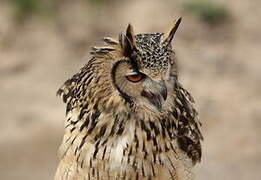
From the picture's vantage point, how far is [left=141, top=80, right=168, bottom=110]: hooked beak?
332cm

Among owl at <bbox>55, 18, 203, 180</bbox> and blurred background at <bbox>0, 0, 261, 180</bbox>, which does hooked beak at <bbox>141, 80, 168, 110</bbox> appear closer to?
owl at <bbox>55, 18, 203, 180</bbox>

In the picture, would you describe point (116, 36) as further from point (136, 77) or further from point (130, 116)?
point (136, 77)

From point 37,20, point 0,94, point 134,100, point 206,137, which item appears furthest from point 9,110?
point 134,100

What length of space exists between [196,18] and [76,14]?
1.21 meters

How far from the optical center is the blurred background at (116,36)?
21.7 feet

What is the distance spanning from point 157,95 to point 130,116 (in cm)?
27

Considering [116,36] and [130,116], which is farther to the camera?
[116,36]

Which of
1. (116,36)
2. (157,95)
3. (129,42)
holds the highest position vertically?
(116,36)

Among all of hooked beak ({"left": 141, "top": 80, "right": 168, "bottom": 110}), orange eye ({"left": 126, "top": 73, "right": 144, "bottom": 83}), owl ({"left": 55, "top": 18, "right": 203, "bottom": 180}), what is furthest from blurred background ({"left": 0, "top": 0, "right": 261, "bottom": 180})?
orange eye ({"left": 126, "top": 73, "right": 144, "bottom": 83})

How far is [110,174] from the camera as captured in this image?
372 centimetres

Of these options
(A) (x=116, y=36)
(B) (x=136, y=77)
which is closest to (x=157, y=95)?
(B) (x=136, y=77)

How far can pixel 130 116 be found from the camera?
357cm

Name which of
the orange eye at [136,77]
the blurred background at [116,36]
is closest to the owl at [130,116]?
the orange eye at [136,77]

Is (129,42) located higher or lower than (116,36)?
lower
